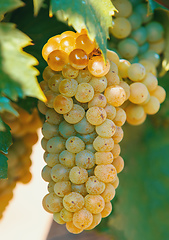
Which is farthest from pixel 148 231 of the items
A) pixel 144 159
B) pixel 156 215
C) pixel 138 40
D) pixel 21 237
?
pixel 138 40

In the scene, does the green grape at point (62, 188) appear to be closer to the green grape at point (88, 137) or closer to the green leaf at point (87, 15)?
the green grape at point (88, 137)

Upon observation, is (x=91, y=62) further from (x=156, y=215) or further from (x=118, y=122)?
(x=156, y=215)

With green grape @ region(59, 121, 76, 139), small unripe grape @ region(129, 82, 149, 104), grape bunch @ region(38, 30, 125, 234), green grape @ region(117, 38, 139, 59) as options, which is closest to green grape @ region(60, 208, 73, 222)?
grape bunch @ region(38, 30, 125, 234)

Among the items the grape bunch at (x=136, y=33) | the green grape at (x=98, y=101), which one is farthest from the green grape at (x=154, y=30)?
the green grape at (x=98, y=101)

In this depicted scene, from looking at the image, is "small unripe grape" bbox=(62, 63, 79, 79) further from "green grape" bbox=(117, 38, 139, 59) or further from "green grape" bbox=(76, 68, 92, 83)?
"green grape" bbox=(117, 38, 139, 59)

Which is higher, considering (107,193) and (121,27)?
(121,27)

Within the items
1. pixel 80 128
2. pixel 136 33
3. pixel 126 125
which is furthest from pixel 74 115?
pixel 126 125

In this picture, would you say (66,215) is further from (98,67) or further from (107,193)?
(98,67)

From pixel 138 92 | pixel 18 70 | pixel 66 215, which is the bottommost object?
pixel 66 215
